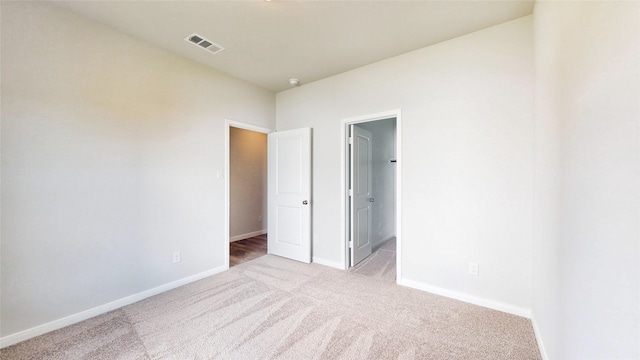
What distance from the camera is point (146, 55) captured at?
8.06ft

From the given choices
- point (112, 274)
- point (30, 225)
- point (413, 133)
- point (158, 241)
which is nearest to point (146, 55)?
point (30, 225)

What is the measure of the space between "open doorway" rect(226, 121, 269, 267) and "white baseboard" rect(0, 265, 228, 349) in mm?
1693

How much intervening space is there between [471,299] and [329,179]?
2.08m

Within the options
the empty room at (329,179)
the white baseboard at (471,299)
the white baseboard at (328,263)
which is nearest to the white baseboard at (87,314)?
the empty room at (329,179)

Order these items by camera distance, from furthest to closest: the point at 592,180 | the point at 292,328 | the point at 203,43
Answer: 1. the point at 203,43
2. the point at 292,328
3. the point at 592,180

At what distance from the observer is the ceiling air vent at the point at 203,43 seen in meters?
2.36

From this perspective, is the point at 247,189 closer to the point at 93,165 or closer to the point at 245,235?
the point at 245,235

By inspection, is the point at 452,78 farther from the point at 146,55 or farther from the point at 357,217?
the point at 146,55

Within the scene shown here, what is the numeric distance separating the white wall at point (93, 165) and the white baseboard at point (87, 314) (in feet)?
0.12

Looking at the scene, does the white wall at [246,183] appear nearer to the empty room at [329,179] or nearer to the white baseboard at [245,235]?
the white baseboard at [245,235]

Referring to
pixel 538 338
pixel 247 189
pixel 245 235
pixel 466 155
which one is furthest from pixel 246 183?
pixel 538 338

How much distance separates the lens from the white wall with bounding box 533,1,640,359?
67 centimetres

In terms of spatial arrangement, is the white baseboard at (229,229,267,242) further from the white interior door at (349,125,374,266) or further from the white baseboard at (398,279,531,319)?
the white baseboard at (398,279,531,319)

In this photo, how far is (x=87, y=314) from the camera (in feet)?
6.79
